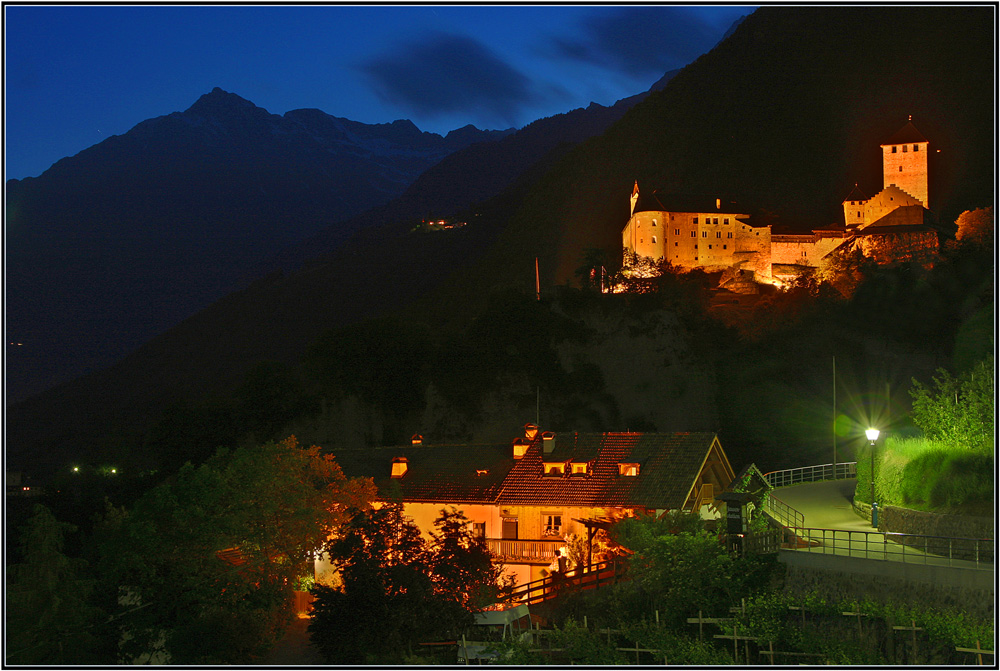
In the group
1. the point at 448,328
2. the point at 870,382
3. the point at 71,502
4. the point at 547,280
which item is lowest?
the point at 71,502

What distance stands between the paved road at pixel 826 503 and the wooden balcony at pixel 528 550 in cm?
744

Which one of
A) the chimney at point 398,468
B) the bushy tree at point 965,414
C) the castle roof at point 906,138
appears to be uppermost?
the castle roof at point 906,138

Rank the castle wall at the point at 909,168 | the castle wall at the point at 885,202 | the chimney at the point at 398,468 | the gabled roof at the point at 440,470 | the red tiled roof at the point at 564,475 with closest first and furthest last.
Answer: the red tiled roof at the point at 564,475
the gabled roof at the point at 440,470
the chimney at the point at 398,468
the castle wall at the point at 885,202
the castle wall at the point at 909,168

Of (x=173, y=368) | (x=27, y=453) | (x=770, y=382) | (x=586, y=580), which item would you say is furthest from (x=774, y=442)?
(x=173, y=368)

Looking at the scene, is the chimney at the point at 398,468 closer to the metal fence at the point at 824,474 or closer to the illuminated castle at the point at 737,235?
the metal fence at the point at 824,474

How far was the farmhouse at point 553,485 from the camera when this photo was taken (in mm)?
28531

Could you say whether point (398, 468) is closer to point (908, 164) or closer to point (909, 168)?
point (909, 168)

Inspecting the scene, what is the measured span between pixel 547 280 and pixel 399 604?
292 feet

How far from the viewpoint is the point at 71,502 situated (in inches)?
2137

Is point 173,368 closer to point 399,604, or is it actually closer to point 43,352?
point 43,352

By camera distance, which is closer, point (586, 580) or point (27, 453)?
point (586, 580)

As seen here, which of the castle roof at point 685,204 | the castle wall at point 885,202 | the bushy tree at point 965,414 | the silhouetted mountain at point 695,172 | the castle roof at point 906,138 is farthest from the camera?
the silhouetted mountain at point 695,172

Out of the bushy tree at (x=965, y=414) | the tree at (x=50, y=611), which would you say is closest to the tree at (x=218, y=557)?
the tree at (x=50, y=611)

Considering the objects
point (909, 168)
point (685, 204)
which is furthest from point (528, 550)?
point (909, 168)
